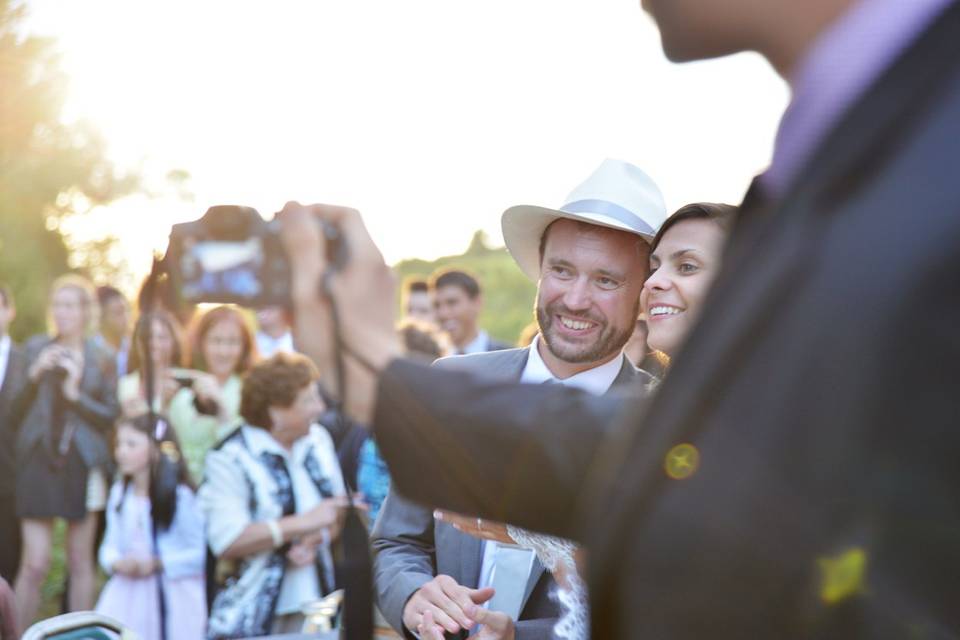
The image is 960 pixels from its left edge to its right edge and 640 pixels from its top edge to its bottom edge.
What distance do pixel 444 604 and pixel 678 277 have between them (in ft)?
3.87

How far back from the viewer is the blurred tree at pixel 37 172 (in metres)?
16.7

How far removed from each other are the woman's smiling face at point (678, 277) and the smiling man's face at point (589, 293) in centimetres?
37

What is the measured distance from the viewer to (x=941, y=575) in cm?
81

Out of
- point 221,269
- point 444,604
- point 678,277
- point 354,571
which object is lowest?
point 444,604

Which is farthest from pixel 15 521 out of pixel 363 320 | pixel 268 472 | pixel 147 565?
pixel 363 320

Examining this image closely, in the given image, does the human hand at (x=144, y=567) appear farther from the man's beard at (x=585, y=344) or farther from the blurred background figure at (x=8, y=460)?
the man's beard at (x=585, y=344)

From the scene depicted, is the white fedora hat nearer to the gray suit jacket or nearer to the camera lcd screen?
the gray suit jacket

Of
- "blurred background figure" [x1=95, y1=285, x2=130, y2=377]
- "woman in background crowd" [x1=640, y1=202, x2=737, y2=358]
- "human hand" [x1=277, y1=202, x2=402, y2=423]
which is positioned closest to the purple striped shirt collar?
"human hand" [x1=277, y1=202, x2=402, y2=423]

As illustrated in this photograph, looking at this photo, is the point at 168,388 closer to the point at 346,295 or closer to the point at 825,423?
the point at 346,295

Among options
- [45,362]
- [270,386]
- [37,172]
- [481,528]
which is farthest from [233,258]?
[37,172]

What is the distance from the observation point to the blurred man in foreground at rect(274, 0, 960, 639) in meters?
0.79

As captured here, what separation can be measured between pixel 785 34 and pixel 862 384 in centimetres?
41

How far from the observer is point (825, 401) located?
2.66 feet

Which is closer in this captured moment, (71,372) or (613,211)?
(613,211)
